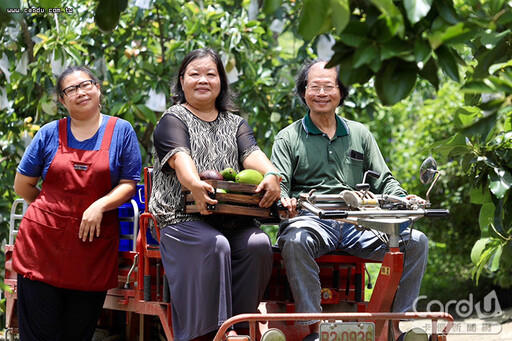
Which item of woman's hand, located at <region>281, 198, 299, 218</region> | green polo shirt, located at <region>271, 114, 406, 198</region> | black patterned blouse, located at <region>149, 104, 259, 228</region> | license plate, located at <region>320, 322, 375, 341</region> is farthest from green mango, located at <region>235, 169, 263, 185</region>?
license plate, located at <region>320, 322, 375, 341</region>

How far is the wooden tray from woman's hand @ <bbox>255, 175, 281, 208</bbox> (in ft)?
0.08

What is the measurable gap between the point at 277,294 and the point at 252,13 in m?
3.63

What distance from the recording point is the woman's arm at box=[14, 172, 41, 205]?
4810mm

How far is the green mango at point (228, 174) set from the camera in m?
4.22

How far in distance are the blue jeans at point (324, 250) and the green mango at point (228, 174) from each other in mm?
426

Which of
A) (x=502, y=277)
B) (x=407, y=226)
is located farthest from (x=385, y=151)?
(x=407, y=226)

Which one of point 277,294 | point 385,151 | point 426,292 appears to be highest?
point 385,151

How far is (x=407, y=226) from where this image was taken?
14.6ft

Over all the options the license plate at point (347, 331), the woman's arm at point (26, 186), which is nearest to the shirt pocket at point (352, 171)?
the license plate at point (347, 331)

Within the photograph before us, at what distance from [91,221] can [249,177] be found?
101 cm

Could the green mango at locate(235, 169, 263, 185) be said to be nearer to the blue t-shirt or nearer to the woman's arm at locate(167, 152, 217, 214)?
the woman's arm at locate(167, 152, 217, 214)

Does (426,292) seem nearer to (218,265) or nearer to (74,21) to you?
(74,21)

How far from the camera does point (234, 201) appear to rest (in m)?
4.07

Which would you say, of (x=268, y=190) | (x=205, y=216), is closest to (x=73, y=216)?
(x=205, y=216)
